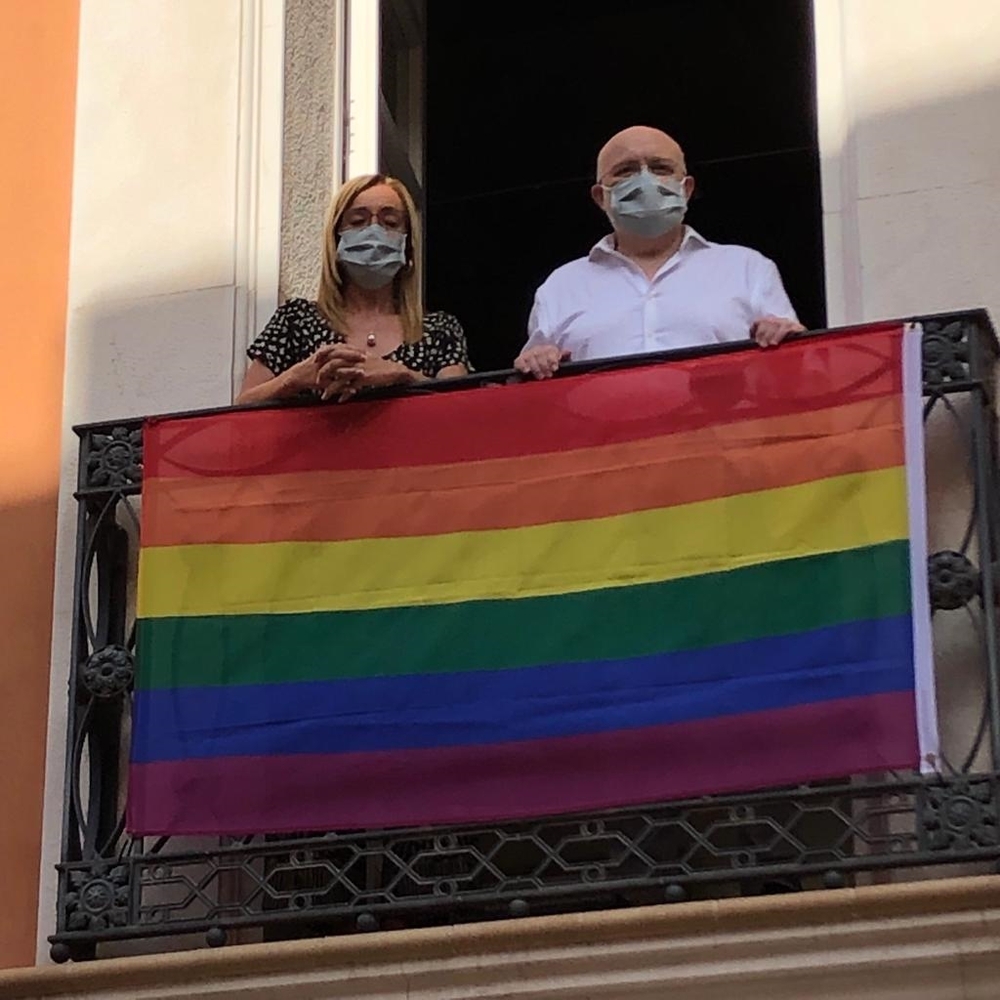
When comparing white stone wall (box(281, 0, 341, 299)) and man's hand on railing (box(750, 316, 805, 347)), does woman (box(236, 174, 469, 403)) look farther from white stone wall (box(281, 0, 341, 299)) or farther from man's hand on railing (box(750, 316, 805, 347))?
man's hand on railing (box(750, 316, 805, 347))

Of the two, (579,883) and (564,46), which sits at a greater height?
(564,46)

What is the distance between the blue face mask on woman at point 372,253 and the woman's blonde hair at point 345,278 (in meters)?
0.03

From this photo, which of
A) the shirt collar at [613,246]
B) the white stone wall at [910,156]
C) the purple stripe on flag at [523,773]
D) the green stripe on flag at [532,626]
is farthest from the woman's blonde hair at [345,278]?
the purple stripe on flag at [523,773]

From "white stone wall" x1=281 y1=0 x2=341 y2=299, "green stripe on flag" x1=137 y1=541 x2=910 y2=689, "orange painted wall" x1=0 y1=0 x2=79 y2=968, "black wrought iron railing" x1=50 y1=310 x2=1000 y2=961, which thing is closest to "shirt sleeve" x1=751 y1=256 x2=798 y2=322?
"black wrought iron railing" x1=50 y1=310 x2=1000 y2=961

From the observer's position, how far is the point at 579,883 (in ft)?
22.9

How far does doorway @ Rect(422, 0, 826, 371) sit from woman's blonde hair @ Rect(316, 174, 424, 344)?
14.7 ft

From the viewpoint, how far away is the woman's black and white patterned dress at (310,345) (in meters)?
7.75

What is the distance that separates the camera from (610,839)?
7.15 meters

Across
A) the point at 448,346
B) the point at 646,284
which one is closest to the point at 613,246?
the point at 646,284

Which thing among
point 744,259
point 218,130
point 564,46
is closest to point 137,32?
point 218,130

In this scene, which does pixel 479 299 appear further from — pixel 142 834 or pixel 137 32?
pixel 142 834

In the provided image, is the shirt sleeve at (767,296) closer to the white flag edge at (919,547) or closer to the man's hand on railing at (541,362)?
the white flag edge at (919,547)

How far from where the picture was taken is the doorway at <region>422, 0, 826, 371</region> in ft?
40.7

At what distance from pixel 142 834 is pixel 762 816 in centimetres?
151
